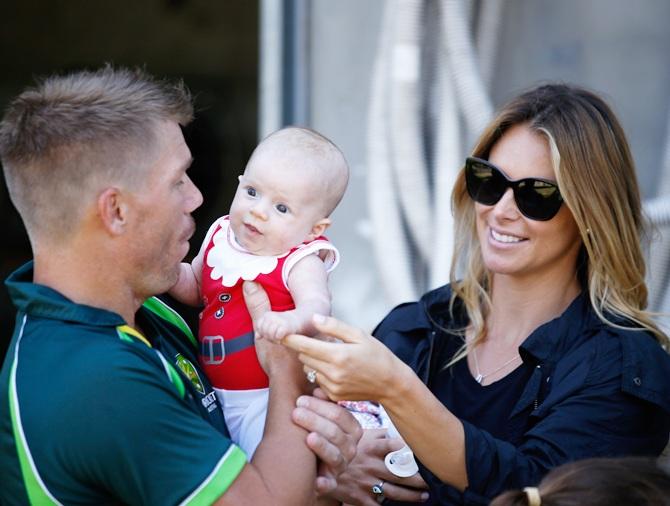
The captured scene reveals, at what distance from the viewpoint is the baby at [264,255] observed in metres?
2.18

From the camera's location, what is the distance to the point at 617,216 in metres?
2.55

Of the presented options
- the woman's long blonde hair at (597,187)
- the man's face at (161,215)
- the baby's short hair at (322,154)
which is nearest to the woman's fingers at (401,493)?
the woman's long blonde hair at (597,187)

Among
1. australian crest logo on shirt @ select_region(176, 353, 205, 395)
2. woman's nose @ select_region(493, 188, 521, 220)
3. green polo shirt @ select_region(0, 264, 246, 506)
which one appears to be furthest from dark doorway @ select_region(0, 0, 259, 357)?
green polo shirt @ select_region(0, 264, 246, 506)

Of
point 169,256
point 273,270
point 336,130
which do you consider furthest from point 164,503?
point 336,130

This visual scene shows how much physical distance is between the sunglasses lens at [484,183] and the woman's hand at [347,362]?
74cm

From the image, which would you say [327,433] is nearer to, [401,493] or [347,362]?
[347,362]

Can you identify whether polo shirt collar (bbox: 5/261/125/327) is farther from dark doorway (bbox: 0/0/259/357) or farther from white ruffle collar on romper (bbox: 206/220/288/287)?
dark doorway (bbox: 0/0/259/357)

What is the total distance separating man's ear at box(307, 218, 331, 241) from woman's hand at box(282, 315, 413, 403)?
12.8 inches

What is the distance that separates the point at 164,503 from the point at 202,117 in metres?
6.29

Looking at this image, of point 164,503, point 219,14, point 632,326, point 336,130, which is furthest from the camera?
point 219,14

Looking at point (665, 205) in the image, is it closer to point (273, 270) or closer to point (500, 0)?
point (500, 0)

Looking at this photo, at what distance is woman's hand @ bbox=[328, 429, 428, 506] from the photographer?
2.38 meters

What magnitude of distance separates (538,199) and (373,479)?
0.83 metres

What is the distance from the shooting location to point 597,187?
2502 mm
